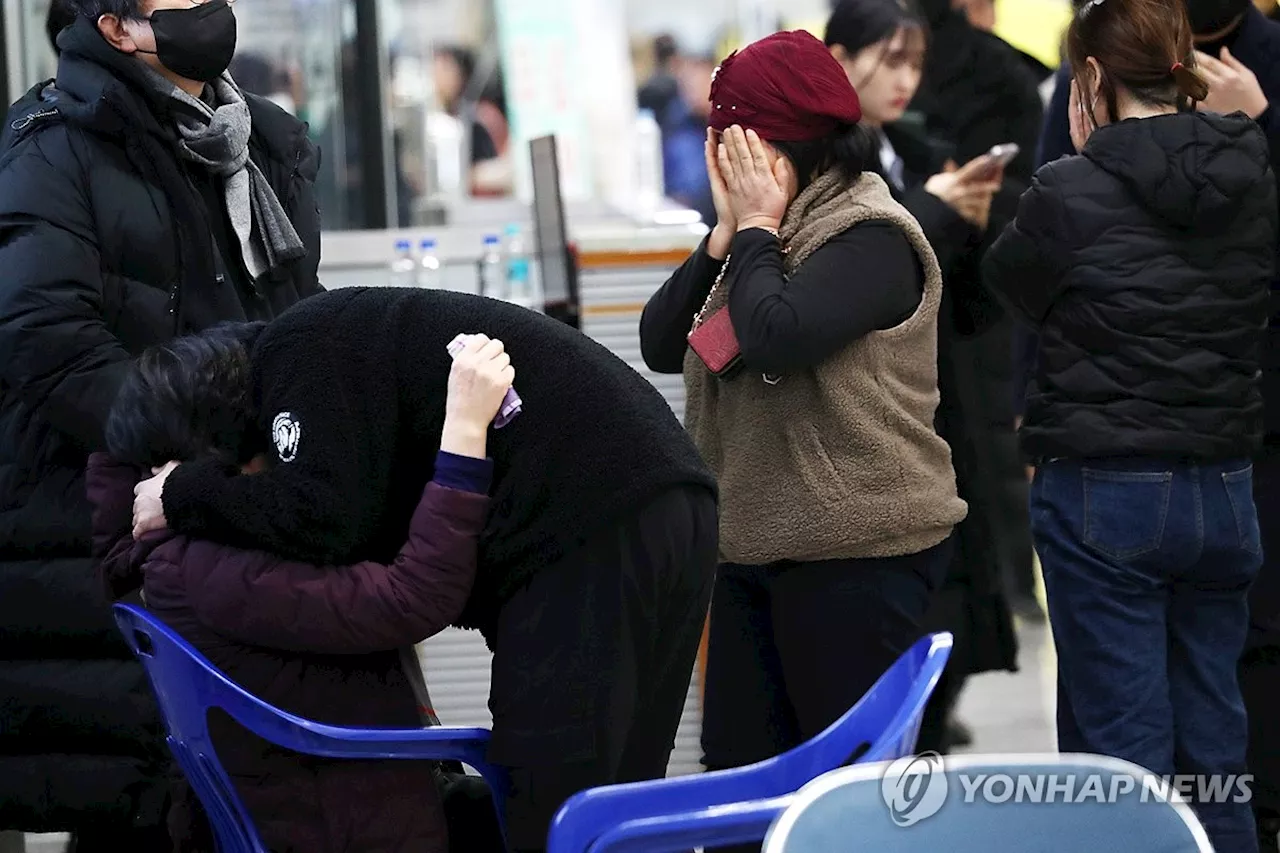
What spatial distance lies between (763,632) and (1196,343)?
2.76 feet

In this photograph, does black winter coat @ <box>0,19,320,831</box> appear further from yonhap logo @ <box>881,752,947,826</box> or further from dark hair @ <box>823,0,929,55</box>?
yonhap logo @ <box>881,752,947,826</box>

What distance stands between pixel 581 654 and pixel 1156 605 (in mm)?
1219

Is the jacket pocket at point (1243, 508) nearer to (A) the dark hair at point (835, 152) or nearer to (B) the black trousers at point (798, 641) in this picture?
(B) the black trousers at point (798, 641)

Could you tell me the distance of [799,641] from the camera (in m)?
2.86

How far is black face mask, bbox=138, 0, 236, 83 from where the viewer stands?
3029mm

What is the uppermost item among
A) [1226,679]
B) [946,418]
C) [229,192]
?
[229,192]

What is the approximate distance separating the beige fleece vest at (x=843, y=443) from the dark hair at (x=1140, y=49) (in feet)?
1.38

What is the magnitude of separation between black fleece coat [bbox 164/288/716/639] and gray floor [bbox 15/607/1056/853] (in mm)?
2054

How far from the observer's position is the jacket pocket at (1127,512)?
117 inches

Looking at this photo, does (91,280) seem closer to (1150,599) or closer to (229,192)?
(229,192)

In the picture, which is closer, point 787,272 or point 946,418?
point 787,272

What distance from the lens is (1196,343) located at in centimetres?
299

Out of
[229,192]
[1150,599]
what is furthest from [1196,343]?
[229,192]

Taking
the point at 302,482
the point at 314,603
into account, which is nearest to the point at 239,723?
the point at 314,603
